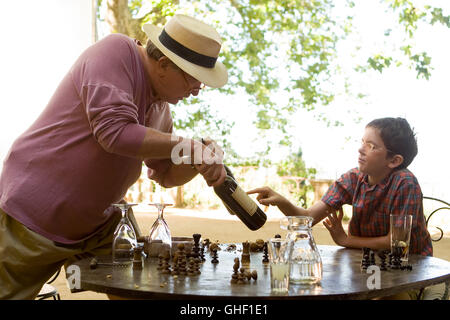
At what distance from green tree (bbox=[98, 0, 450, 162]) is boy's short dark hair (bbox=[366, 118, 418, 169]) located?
27.0 feet

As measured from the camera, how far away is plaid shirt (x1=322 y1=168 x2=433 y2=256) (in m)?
2.31

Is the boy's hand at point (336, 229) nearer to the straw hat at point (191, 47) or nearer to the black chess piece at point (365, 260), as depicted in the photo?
the black chess piece at point (365, 260)

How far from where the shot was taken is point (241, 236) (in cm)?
800

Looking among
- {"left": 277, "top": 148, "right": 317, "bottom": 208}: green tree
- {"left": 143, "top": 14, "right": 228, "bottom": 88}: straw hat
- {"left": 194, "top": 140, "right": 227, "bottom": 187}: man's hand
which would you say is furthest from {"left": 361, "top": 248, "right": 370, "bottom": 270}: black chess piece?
{"left": 277, "top": 148, "right": 317, "bottom": 208}: green tree

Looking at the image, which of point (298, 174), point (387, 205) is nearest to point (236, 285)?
point (387, 205)

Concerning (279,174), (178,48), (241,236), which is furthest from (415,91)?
(178,48)

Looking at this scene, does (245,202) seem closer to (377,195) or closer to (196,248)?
(196,248)

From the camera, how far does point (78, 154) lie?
6.18 feet

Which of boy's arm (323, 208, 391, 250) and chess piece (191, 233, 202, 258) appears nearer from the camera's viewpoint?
chess piece (191, 233, 202, 258)

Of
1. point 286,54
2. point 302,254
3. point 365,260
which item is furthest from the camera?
point 286,54

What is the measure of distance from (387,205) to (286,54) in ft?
33.7

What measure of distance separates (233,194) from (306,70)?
10.3 metres

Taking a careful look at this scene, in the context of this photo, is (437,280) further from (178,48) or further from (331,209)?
(178,48)

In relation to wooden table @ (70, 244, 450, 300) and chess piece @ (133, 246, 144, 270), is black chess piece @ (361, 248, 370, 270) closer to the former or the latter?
wooden table @ (70, 244, 450, 300)
